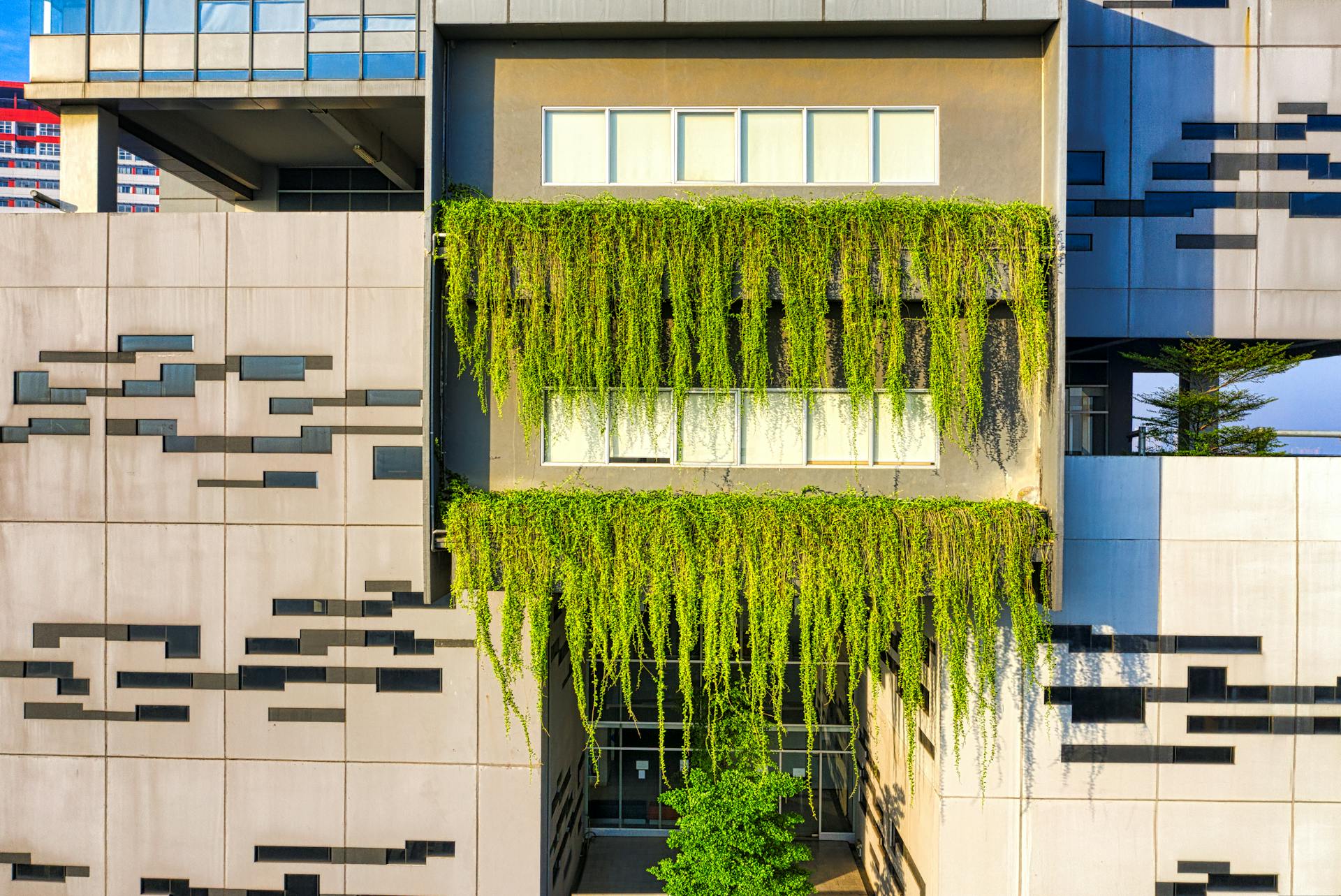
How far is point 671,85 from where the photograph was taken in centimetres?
848

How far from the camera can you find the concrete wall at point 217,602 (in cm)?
904

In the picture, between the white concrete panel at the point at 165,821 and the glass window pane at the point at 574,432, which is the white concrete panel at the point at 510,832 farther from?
the glass window pane at the point at 574,432

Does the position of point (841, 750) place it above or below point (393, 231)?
below

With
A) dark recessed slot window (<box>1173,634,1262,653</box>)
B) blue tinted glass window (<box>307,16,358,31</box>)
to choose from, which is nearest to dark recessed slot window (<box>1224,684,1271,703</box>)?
dark recessed slot window (<box>1173,634,1262,653</box>)

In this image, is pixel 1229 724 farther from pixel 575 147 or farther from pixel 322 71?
pixel 322 71

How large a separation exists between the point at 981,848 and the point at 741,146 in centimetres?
1012

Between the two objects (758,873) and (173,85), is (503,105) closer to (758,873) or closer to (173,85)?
(173,85)

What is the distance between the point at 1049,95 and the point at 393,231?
28.4ft

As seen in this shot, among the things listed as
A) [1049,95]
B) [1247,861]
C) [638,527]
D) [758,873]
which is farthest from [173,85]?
[1247,861]

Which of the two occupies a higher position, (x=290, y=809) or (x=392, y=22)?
(x=392, y=22)

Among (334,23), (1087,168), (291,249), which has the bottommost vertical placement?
(291,249)

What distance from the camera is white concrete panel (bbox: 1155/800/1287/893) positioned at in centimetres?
902

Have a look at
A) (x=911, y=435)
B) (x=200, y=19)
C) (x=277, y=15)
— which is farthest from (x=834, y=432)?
(x=200, y=19)

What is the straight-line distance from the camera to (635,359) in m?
8.16
